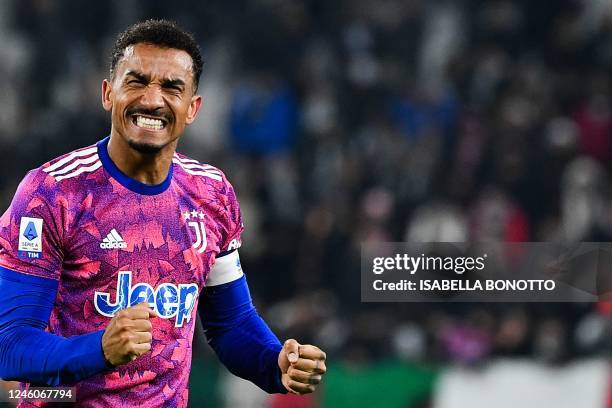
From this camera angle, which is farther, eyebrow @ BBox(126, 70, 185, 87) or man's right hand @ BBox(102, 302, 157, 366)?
eyebrow @ BBox(126, 70, 185, 87)

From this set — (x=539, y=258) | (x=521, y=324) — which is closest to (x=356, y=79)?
(x=521, y=324)

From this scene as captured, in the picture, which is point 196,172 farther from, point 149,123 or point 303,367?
point 303,367

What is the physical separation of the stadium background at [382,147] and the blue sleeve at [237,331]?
4.23m

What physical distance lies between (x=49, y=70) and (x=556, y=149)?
4965mm

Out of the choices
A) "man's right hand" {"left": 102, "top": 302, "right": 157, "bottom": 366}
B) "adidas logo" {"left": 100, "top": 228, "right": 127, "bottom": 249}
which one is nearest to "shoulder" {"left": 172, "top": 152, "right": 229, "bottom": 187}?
"adidas logo" {"left": 100, "top": 228, "right": 127, "bottom": 249}

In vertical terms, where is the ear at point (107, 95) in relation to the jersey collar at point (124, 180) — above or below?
above

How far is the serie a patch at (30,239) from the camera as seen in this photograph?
126 inches

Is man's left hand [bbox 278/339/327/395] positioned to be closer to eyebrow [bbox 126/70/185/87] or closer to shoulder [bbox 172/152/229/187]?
shoulder [bbox 172/152/229/187]

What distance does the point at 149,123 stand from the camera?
3391mm

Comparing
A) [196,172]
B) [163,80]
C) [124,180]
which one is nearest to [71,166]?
[124,180]

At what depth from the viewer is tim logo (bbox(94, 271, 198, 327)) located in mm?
3361

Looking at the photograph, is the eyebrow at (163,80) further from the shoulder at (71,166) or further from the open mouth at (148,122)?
the shoulder at (71,166)

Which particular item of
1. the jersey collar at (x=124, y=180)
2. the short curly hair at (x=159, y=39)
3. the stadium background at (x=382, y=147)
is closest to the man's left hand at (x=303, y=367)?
the jersey collar at (x=124, y=180)

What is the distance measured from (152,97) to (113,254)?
483 mm
